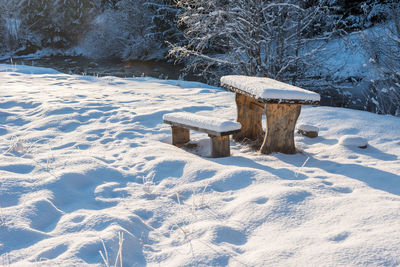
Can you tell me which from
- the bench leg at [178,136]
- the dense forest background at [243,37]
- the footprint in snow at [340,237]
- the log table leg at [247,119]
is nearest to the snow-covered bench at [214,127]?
the bench leg at [178,136]

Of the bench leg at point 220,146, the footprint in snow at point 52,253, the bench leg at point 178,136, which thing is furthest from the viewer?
the bench leg at point 178,136

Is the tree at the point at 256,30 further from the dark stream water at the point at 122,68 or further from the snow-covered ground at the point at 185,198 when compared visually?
the dark stream water at the point at 122,68

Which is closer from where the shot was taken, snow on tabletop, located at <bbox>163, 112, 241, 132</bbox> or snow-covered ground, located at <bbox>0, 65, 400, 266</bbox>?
snow-covered ground, located at <bbox>0, 65, 400, 266</bbox>

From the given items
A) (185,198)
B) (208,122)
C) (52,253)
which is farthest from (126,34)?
(52,253)

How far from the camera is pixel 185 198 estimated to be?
2.79 metres

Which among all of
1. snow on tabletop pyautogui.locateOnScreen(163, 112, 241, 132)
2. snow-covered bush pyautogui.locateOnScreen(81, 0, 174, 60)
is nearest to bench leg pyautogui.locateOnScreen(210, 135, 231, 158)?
snow on tabletop pyautogui.locateOnScreen(163, 112, 241, 132)

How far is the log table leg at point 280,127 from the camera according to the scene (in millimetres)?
3881

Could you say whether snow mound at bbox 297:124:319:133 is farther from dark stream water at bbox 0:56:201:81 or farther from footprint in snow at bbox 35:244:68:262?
dark stream water at bbox 0:56:201:81

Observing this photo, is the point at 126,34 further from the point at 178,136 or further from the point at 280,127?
the point at 280,127

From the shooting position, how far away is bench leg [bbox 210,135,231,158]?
12.5ft

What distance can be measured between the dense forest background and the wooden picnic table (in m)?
4.03

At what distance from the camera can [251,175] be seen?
3.10 meters

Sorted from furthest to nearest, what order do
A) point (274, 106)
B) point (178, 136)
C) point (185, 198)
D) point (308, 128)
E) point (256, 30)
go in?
point (256, 30) → point (308, 128) → point (178, 136) → point (274, 106) → point (185, 198)

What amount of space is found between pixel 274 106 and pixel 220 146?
2.57ft
